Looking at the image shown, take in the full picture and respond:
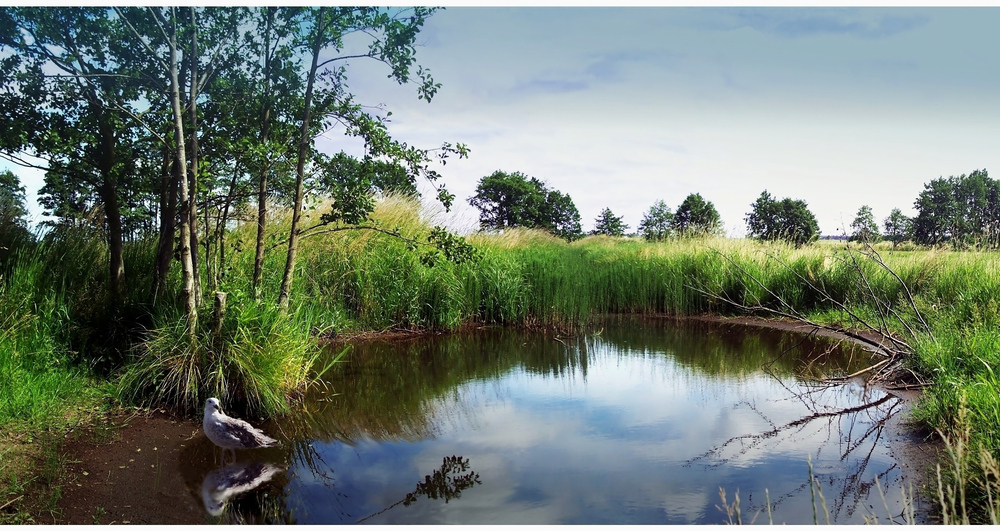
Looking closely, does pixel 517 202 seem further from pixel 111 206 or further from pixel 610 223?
pixel 111 206

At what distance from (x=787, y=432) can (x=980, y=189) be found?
40687mm

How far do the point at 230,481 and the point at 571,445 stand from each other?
230cm

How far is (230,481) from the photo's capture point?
12.4ft

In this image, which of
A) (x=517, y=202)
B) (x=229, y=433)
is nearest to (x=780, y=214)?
(x=517, y=202)

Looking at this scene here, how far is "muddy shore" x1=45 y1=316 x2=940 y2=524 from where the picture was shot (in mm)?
3359

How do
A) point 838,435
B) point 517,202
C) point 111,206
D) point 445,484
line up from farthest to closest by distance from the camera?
point 517,202
point 111,206
point 838,435
point 445,484

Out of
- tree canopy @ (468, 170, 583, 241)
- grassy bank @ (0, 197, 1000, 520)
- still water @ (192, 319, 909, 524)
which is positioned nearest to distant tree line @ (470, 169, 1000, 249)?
tree canopy @ (468, 170, 583, 241)

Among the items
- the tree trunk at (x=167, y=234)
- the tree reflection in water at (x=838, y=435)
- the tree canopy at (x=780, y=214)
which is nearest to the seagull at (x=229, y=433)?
the tree trunk at (x=167, y=234)

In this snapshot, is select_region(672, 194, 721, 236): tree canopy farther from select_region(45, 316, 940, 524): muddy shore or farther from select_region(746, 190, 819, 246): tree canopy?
select_region(45, 316, 940, 524): muddy shore

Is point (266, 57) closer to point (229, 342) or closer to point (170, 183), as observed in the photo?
point (170, 183)

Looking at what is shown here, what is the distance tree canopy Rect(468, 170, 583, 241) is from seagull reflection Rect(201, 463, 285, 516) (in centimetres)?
2458

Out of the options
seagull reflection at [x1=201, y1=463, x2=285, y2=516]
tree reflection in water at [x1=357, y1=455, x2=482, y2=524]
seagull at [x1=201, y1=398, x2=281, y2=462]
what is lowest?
tree reflection in water at [x1=357, y1=455, x2=482, y2=524]

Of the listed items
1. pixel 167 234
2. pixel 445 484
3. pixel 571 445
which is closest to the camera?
pixel 445 484

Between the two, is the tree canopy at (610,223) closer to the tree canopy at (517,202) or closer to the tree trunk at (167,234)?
the tree canopy at (517,202)
